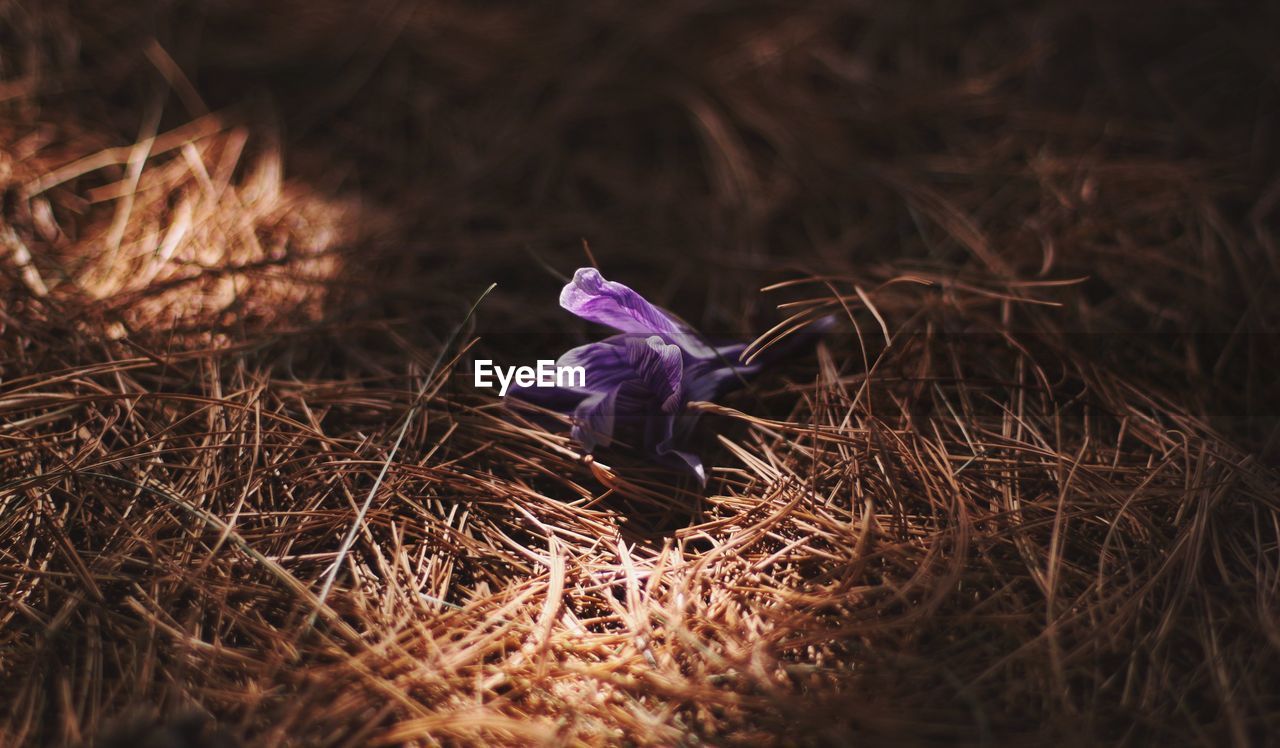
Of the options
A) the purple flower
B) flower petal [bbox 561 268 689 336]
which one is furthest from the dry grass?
flower petal [bbox 561 268 689 336]

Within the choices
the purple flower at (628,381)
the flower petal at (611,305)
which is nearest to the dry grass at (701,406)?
the purple flower at (628,381)

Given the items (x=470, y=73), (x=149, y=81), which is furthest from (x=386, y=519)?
(x=149, y=81)

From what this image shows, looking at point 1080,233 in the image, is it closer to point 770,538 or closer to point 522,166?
point 770,538

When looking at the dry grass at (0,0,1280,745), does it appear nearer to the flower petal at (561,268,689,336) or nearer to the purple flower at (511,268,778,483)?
the purple flower at (511,268,778,483)

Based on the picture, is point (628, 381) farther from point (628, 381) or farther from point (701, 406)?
point (701, 406)

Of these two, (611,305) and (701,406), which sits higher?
(611,305)

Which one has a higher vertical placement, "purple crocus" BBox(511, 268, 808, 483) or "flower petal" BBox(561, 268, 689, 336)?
"flower petal" BBox(561, 268, 689, 336)

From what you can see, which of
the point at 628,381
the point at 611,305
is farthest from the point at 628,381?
the point at 611,305
